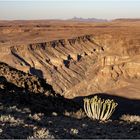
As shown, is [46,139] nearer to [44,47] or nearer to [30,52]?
[30,52]

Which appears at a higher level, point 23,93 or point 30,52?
point 23,93

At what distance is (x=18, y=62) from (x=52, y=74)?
555cm

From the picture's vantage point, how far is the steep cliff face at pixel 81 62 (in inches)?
2078

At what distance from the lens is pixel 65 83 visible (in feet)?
185

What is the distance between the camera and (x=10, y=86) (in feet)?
46.3

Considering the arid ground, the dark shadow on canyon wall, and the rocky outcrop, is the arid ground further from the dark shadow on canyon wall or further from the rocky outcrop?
the dark shadow on canyon wall

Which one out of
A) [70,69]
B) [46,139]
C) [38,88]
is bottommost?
[70,69]

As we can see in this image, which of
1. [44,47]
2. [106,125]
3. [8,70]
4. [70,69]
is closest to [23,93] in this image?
[8,70]

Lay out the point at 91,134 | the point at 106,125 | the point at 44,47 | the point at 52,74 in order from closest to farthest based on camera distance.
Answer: the point at 91,134 < the point at 106,125 < the point at 52,74 < the point at 44,47

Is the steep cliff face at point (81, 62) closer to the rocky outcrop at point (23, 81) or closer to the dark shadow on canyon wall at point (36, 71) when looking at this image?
the dark shadow on canyon wall at point (36, 71)

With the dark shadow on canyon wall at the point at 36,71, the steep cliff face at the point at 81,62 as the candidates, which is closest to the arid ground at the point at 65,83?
the steep cliff face at the point at 81,62

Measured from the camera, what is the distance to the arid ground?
28.4ft

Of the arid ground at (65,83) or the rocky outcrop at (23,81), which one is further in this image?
the rocky outcrop at (23,81)

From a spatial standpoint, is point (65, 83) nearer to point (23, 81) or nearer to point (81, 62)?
point (81, 62)
